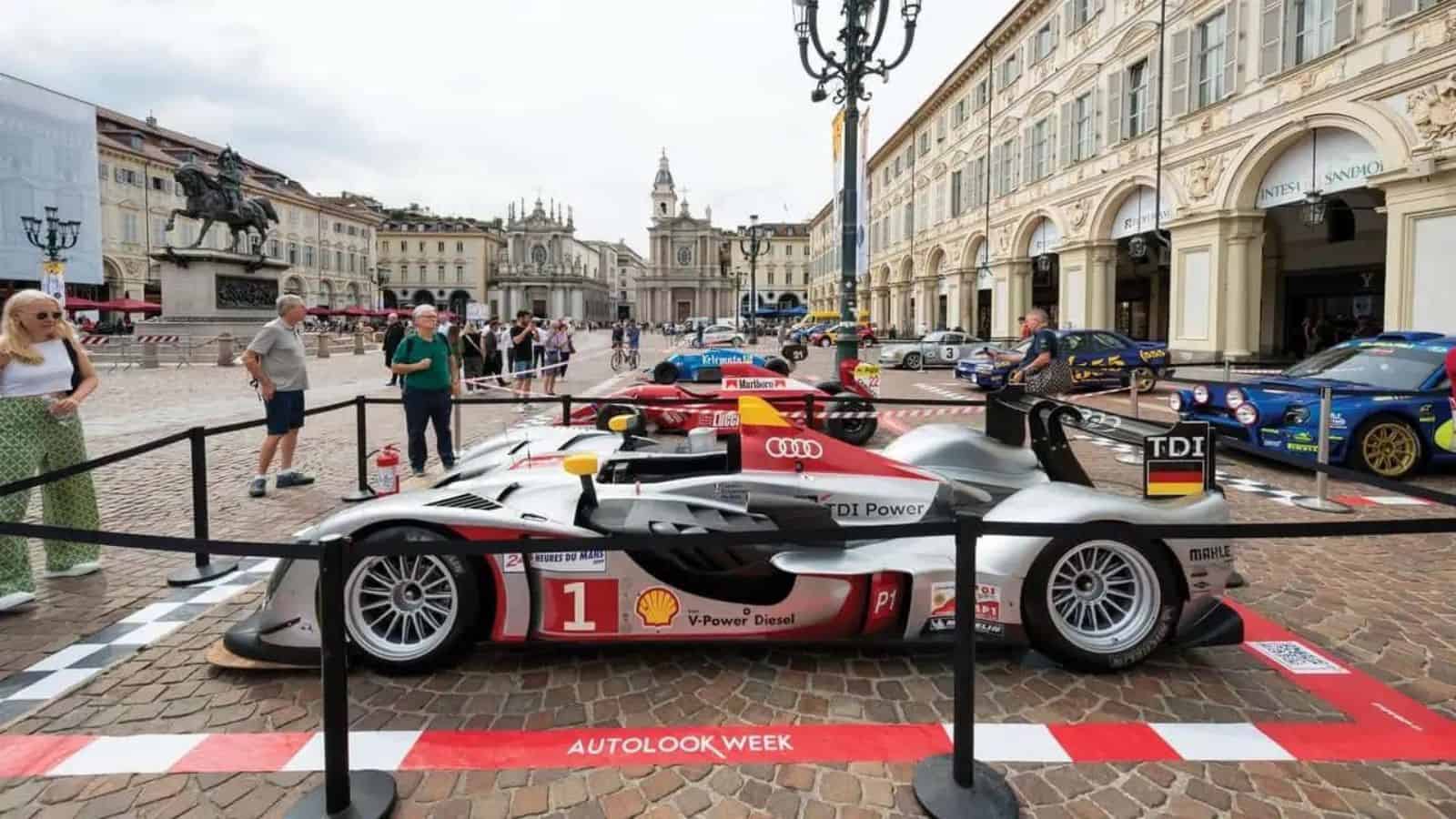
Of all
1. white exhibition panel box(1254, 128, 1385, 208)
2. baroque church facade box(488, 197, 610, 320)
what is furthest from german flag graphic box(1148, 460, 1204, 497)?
baroque church facade box(488, 197, 610, 320)

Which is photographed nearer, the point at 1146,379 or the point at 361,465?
the point at 361,465

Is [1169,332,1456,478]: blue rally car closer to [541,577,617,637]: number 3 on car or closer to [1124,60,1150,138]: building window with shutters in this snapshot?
[541,577,617,637]: number 3 on car

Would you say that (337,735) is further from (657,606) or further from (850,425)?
(850,425)

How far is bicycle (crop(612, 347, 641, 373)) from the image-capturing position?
2678 centimetres

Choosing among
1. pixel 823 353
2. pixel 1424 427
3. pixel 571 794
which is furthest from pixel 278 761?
pixel 823 353

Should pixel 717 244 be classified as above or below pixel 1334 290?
above

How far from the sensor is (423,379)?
741 centimetres

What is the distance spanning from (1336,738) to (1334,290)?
26525mm

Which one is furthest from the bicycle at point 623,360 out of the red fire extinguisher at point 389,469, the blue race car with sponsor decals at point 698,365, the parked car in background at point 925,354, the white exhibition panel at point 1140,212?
the red fire extinguisher at point 389,469

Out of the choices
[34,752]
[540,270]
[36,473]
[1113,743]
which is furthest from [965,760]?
[540,270]

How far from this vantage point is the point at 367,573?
3.33 metres

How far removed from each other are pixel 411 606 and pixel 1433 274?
674 inches

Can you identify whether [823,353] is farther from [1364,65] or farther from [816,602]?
[816,602]

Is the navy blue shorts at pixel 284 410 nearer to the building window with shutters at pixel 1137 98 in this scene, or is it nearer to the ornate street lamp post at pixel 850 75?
the ornate street lamp post at pixel 850 75
